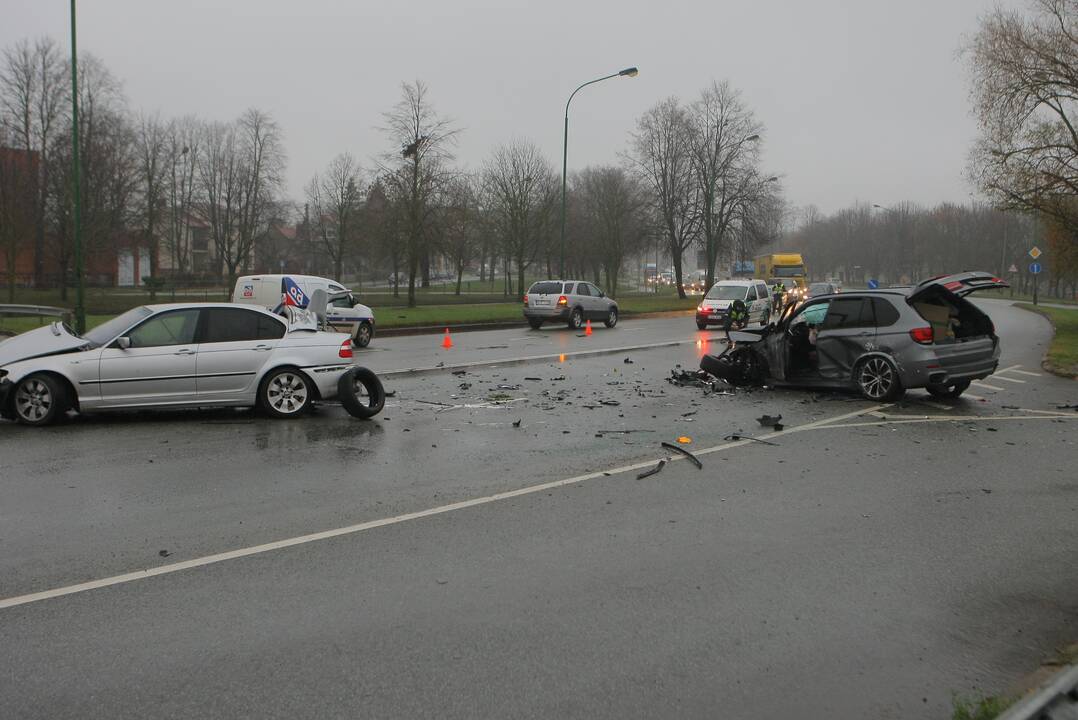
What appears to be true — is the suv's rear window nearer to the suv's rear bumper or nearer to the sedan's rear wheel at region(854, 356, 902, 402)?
the suv's rear bumper

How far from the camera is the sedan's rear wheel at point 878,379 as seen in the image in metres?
11.5

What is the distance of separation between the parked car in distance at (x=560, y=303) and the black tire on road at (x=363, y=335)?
751 cm

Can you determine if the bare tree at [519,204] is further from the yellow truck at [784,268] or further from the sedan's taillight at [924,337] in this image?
the sedan's taillight at [924,337]

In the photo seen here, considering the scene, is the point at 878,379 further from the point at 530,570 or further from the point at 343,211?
the point at 343,211

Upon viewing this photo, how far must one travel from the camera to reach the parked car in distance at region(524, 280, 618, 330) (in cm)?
2783

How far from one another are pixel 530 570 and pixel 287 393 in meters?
6.26

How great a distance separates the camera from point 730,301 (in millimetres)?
28250

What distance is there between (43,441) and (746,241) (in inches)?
2097

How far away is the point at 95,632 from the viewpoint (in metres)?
4.07

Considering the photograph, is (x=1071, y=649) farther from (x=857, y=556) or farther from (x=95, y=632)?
(x=95, y=632)

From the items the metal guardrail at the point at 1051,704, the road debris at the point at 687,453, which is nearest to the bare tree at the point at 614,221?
the road debris at the point at 687,453

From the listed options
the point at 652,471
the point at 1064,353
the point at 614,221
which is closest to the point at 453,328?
the point at 1064,353

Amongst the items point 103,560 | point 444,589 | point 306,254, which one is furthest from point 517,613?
point 306,254

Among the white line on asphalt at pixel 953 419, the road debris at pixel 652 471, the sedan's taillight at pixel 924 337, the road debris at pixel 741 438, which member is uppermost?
the sedan's taillight at pixel 924 337
